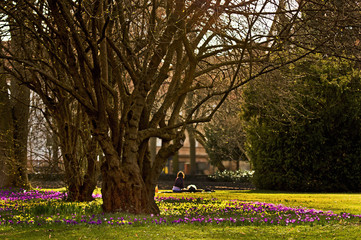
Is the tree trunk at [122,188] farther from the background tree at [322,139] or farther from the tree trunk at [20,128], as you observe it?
the background tree at [322,139]

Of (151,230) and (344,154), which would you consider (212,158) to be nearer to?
(344,154)

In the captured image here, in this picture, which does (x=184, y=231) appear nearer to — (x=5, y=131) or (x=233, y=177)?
(x=5, y=131)

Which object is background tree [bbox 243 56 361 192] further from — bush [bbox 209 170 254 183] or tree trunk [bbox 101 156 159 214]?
tree trunk [bbox 101 156 159 214]

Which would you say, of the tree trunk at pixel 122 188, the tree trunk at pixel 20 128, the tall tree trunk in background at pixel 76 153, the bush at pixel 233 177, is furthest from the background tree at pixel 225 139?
the tree trunk at pixel 122 188

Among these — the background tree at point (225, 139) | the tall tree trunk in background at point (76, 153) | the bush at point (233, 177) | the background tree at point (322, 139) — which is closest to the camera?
the tall tree trunk in background at point (76, 153)

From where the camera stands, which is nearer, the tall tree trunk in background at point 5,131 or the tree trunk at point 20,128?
the tall tree trunk in background at point 5,131

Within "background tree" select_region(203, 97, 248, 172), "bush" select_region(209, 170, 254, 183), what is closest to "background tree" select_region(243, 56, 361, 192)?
"background tree" select_region(203, 97, 248, 172)

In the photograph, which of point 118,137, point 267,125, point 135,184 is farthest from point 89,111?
point 267,125

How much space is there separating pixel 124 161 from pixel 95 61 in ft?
6.97

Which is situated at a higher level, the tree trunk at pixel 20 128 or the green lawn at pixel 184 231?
the tree trunk at pixel 20 128

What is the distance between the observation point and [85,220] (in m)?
8.08

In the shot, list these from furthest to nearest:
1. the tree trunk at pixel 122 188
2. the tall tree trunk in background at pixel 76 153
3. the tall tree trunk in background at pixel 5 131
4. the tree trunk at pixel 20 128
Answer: the tree trunk at pixel 20 128
the tall tree trunk in background at pixel 5 131
the tall tree trunk in background at pixel 76 153
the tree trunk at pixel 122 188

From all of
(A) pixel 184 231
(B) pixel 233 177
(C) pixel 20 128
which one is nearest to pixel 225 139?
(B) pixel 233 177

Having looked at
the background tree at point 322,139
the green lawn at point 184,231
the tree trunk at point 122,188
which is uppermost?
the background tree at point 322,139
